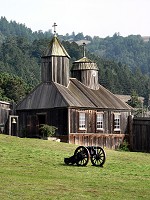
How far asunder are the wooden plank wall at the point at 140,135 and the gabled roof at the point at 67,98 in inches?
73.5

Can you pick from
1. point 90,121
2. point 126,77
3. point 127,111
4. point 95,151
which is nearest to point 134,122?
point 127,111

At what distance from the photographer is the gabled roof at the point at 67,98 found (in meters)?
46.2

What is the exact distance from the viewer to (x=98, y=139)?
47.7m

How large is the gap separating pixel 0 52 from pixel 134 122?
489 feet

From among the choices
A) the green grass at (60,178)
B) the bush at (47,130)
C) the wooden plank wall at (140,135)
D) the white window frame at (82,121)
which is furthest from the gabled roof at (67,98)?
the green grass at (60,178)

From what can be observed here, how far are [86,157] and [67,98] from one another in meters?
19.8

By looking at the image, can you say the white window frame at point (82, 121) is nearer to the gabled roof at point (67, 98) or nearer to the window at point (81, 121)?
the window at point (81, 121)

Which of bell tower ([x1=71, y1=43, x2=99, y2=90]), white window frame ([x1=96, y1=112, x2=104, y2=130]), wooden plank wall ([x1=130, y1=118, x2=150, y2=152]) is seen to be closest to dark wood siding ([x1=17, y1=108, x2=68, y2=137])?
white window frame ([x1=96, y1=112, x2=104, y2=130])

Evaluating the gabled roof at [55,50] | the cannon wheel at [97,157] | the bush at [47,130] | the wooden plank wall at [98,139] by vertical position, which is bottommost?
the cannon wheel at [97,157]

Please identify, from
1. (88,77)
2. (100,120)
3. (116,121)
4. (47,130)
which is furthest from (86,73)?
(47,130)

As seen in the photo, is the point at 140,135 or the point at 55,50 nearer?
the point at 55,50

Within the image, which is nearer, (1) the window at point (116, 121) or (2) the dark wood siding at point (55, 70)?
(2) the dark wood siding at point (55, 70)

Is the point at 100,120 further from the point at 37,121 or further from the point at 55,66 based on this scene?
the point at 55,66

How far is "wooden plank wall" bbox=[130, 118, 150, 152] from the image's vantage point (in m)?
49.9
